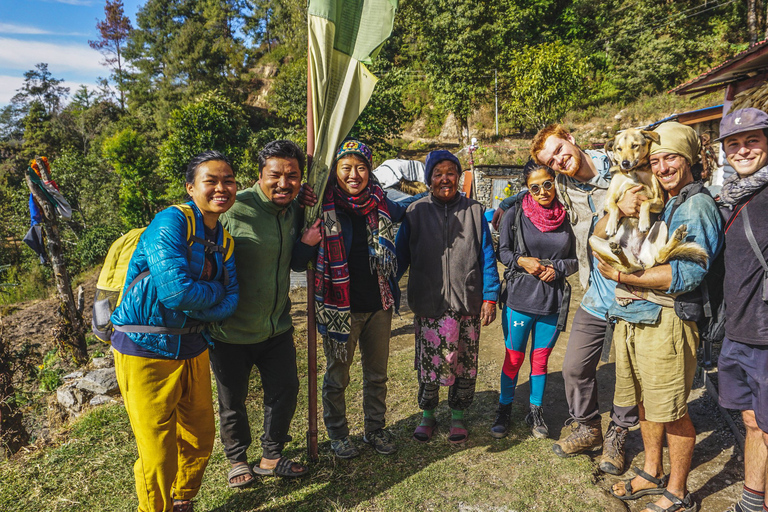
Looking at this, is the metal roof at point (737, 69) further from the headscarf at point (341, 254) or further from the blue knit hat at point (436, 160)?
the headscarf at point (341, 254)

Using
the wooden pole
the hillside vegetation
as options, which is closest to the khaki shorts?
the wooden pole

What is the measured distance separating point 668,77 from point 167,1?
39.7m

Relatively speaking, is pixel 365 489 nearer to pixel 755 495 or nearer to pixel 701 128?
pixel 755 495

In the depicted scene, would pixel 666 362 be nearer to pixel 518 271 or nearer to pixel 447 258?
pixel 518 271

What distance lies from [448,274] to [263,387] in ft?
4.69

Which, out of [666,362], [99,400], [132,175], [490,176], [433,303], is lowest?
[99,400]

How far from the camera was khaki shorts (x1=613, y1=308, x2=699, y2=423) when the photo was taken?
228 cm

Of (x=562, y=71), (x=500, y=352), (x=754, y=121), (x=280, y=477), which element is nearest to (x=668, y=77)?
(x=562, y=71)

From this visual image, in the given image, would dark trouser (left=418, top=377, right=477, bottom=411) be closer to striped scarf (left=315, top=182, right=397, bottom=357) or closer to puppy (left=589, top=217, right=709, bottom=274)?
striped scarf (left=315, top=182, right=397, bottom=357)

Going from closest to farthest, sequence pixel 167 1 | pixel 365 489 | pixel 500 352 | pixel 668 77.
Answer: pixel 365 489 < pixel 500 352 < pixel 668 77 < pixel 167 1

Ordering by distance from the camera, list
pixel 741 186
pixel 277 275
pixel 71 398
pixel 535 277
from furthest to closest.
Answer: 1. pixel 71 398
2. pixel 535 277
3. pixel 277 275
4. pixel 741 186

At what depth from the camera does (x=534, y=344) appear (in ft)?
10.4

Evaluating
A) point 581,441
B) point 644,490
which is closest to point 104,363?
point 581,441

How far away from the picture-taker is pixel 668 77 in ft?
73.6
